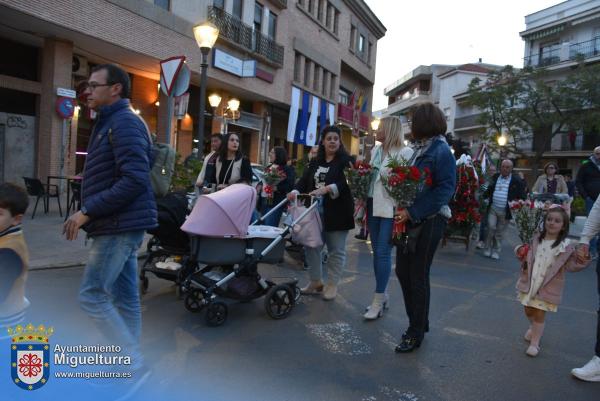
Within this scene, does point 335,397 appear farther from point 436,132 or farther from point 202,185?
point 202,185

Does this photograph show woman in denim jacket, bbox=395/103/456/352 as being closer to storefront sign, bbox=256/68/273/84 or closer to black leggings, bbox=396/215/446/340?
black leggings, bbox=396/215/446/340

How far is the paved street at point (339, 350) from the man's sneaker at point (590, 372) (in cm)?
9

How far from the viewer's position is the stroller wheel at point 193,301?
15.6 feet

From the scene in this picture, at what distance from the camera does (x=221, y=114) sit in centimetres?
2186

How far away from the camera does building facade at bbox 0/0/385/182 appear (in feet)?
46.8

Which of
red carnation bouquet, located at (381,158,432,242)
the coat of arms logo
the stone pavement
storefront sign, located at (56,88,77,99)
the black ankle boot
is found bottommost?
the stone pavement

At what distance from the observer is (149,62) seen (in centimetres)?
1691

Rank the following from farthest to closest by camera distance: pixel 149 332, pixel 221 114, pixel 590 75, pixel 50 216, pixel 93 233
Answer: pixel 590 75 → pixel 221 114 → pixel 50 216 → pixel 149 332 → pixel 93 233

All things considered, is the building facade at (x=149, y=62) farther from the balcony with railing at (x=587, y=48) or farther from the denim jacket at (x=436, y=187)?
the balcony with railing at (x=587, y=48)

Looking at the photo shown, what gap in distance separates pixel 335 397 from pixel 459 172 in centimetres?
641

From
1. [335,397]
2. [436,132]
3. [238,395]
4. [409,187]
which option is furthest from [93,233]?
[436,132]

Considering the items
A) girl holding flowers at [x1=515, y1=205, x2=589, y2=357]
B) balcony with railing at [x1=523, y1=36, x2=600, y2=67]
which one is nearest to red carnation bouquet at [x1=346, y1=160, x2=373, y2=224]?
girl holding flowers at [x1=515, y1=205, x2=589, y2=357]

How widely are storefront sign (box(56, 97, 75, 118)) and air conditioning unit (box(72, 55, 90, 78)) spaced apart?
1892 millimetres

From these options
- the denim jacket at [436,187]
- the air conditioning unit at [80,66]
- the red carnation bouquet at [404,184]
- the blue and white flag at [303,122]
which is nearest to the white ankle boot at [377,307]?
the red carnation bouquet at [404,184]
